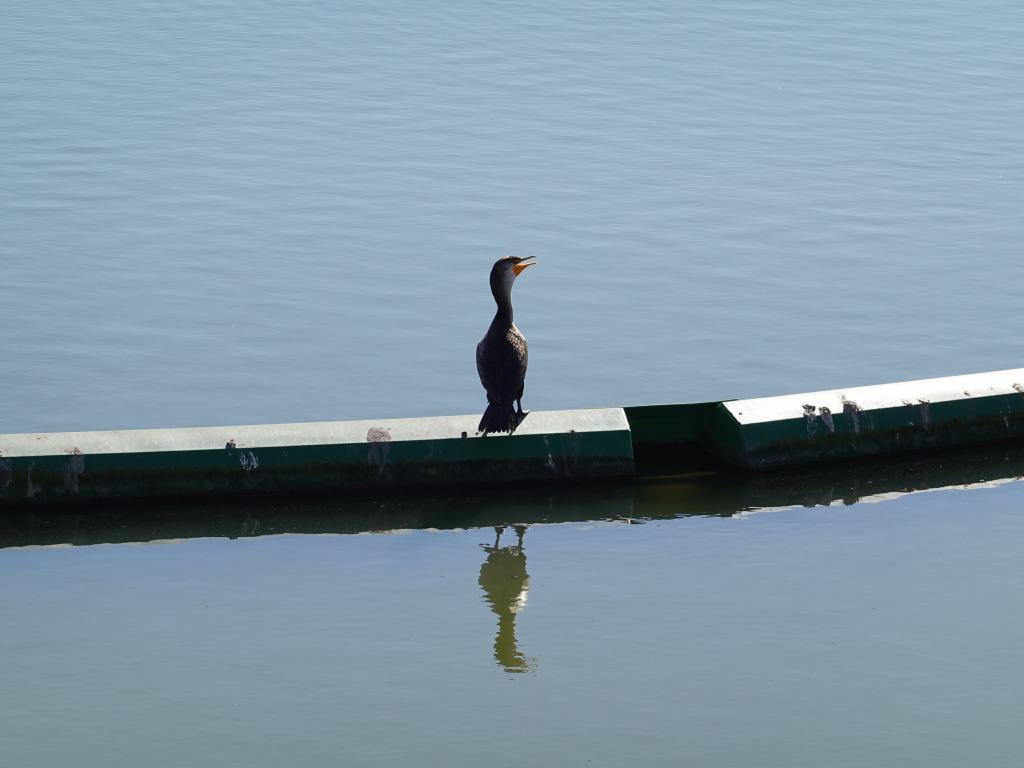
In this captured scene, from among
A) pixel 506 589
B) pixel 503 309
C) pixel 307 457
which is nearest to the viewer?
pixel 506 589

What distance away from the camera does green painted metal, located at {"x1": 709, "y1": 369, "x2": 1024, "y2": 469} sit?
8.43 metres

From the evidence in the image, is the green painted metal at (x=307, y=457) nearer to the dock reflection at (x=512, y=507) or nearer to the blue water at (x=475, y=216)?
the dock reflection at (x=512, y=507)

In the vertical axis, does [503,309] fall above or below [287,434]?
above

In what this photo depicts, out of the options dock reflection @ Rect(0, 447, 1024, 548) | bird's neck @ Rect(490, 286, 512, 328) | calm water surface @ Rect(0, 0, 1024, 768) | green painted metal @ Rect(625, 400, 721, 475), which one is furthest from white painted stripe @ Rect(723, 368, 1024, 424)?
bird's neck @ Rect(490, 286, 512, 328)

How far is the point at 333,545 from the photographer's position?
7.62m

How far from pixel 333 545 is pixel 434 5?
17540 mm

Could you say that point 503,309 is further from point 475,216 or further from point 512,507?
point 475,216

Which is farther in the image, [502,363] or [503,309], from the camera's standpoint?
[503,309]

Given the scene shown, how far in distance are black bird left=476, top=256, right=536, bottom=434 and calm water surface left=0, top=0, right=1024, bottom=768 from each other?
16.7 inches

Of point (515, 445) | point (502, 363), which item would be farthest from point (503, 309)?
point (515, 445)

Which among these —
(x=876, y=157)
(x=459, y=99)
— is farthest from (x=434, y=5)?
(x=876, y=157)

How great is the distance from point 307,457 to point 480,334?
2681 mm

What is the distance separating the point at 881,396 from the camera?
8.67 meters

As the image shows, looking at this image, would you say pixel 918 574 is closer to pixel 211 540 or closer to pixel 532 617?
pixel 532 617
